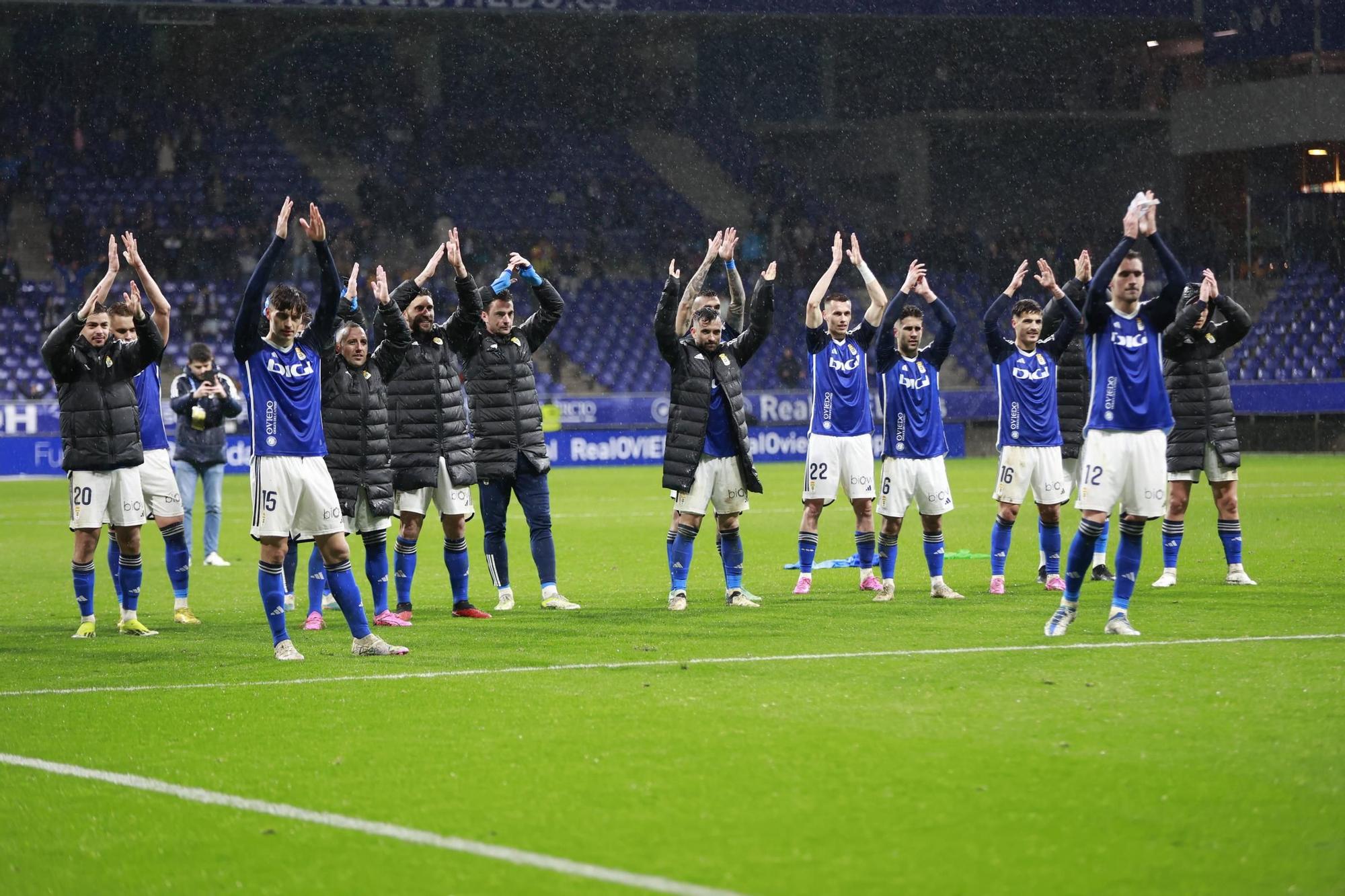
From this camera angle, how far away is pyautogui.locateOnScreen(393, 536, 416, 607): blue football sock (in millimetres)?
12055

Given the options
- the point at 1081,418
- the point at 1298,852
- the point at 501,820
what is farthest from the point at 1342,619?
the point at 501,820

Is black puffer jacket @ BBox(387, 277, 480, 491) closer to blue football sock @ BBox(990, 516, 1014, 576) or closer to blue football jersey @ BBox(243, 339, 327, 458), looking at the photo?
blue football jersey @ BBox(243, 339, 327, 458)

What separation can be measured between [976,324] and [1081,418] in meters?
27.6

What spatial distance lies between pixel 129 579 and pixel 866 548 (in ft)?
18.5

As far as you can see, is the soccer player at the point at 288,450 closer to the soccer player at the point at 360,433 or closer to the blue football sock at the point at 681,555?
the soccer player at the point at 360,433

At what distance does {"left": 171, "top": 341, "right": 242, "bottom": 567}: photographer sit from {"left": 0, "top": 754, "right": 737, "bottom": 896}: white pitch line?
8.38m

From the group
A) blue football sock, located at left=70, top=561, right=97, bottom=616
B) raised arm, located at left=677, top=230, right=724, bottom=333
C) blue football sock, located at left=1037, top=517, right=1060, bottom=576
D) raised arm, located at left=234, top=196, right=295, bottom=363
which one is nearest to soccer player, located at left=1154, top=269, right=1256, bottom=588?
blue football sock, located at left=1037, top=517, right=1060, bottom=576

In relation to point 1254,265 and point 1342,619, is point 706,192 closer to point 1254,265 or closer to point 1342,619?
point 1254,265

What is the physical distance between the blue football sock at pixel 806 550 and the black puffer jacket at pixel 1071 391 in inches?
94.1

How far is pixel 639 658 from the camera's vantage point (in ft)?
31.1

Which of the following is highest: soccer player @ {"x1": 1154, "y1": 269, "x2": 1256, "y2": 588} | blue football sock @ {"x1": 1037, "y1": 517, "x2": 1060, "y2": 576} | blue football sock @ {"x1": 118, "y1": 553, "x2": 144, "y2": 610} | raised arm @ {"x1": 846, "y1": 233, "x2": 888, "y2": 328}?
raised arm @ {"x1": 846, "y1": 233, "x2": 888, "y2": 328}

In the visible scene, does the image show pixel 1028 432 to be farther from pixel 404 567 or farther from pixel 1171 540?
pixel 404 567

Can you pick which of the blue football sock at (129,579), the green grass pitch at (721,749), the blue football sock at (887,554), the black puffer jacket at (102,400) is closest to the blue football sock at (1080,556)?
the green grass pitch at (721,749)

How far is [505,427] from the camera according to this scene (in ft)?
40.1
